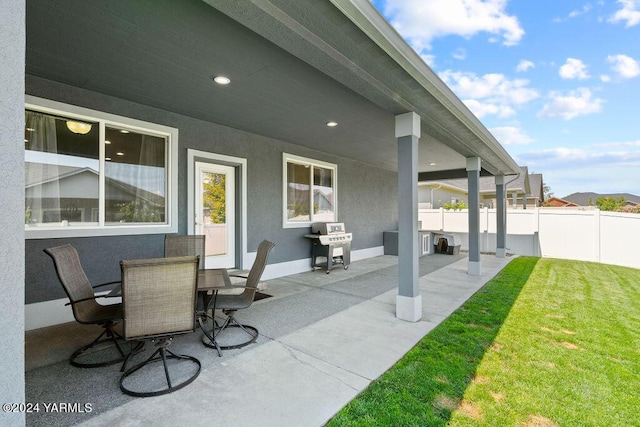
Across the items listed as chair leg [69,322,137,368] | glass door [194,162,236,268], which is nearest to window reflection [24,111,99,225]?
glass door [194,162,236,268]

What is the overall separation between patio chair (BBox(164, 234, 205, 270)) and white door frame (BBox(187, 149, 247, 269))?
93 centimetres

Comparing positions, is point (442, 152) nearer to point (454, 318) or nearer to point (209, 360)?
point (454, 318)

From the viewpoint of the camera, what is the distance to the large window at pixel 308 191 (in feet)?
22.6

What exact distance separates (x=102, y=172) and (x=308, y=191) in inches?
170

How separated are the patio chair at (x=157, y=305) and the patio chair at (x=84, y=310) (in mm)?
510

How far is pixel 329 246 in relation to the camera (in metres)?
6.95

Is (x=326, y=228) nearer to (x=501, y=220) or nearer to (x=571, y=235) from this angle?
(x=501, y=220)

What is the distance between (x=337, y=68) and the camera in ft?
9.25

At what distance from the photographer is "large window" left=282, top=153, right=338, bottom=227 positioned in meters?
6.88

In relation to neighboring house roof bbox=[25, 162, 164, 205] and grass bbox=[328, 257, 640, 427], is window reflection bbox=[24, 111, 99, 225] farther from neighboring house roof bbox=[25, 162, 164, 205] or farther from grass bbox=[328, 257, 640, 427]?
grass bbox=[328, 257, 640, 427]

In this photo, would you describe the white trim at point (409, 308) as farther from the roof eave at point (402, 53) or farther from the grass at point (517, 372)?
Answer: the roof eave at point (402, 53)

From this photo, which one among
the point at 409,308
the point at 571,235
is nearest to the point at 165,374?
the point at 409,308

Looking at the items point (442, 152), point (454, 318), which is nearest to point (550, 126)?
point (442, 152)

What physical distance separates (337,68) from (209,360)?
305cm
